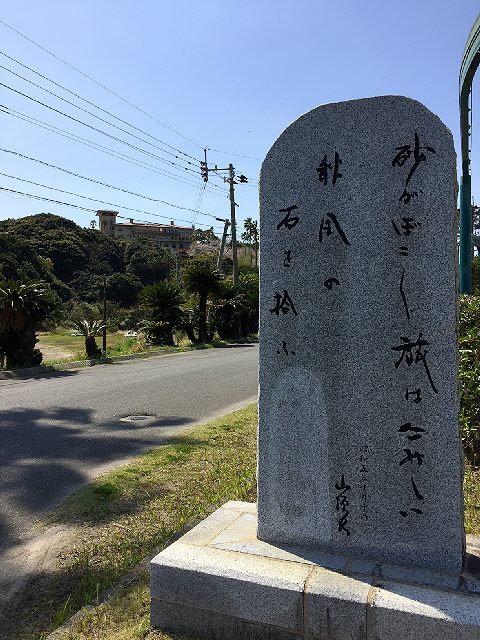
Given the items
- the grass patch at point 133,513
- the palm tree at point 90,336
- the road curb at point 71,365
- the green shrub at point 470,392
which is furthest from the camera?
the palm tree at point 90,336

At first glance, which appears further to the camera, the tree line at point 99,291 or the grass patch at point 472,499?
the tree line at point 99,291

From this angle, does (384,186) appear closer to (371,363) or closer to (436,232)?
(436,232)

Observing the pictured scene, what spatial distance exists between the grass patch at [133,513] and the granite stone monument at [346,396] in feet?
1.78

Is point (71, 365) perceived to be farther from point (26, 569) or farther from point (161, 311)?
point (26, 569)

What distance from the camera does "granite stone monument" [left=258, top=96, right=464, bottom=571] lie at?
2641mm

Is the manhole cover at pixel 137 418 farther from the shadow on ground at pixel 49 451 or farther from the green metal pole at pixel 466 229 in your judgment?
the green metal pole at pixel 466 229

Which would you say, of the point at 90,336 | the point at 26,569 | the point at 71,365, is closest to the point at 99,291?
the point at 90,336

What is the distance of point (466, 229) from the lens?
425 inches

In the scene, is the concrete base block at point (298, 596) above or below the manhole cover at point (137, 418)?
above

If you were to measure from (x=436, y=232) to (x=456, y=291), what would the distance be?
30 cm

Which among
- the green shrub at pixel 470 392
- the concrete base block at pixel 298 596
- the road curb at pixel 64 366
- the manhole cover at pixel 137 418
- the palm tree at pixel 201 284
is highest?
the palm tree at pixel 201 284

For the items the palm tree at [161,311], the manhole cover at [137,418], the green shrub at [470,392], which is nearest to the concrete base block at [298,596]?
the green shrub at [470,392]

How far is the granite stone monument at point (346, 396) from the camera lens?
2574 millimetres

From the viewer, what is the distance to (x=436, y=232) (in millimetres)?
2631
